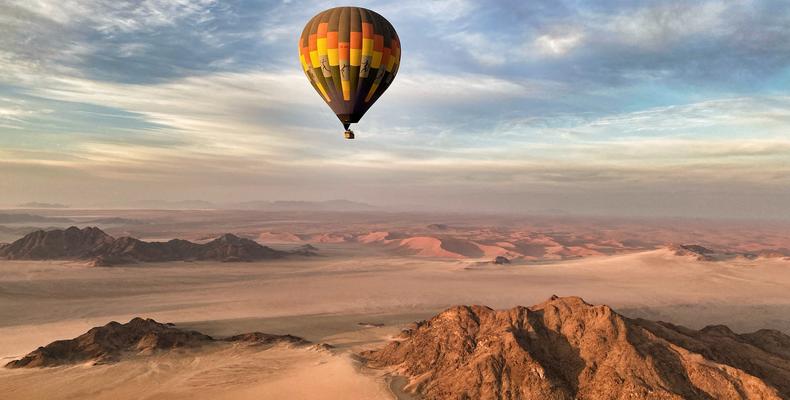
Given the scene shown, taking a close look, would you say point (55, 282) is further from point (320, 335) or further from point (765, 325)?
point (765, 325)

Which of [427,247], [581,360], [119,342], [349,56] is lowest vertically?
[427,247]

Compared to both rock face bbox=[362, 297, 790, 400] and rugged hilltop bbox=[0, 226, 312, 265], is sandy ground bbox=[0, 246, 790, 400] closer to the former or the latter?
rock face bbox=[362, 297, 790, 400]

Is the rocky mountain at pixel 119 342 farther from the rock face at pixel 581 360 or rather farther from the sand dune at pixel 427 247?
the sand dune at pixel 427 247

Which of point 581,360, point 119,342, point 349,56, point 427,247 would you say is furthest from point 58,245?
point 581,360

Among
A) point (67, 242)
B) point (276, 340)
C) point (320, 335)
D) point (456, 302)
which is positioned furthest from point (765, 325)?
point (67, 242)

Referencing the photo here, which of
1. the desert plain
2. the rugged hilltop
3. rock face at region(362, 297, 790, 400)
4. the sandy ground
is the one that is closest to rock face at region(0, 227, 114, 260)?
the rugged hilltop

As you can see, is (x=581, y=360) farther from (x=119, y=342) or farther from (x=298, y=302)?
(x=298, y=302)
